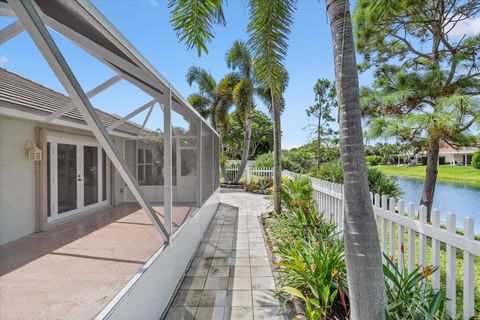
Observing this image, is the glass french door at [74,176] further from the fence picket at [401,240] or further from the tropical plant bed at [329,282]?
the fence picket at [401,240]

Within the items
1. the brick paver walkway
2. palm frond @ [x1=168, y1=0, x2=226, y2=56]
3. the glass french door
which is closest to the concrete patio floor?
the brick paver walkway

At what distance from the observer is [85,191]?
734 centimetres

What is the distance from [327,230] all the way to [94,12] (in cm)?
416

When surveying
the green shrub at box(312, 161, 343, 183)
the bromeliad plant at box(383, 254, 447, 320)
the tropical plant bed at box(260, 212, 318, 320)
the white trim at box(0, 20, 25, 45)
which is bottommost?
the tropical plant bed at box(260, 212, 318, 320)

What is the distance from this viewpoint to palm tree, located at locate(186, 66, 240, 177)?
14.9 metres

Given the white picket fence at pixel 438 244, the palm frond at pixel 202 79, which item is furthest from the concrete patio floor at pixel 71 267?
the palm frond at pixel 202 79

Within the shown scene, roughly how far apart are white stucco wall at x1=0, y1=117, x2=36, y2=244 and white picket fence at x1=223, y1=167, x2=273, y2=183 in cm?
1084

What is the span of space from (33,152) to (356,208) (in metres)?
6.29

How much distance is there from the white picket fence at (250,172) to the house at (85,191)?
7.49 m

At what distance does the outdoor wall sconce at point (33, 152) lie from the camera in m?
5.30

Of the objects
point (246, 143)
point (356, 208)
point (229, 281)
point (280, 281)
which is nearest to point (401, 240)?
point (356, 208)

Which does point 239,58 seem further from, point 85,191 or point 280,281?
point 280,281

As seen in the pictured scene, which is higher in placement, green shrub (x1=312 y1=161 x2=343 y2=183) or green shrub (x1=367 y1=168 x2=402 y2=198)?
green shrub (x1=312 y1=161 x2=343 y2=183)

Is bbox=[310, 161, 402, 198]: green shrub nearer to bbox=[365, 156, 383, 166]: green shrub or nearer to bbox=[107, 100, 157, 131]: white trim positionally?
bbox=[107, 100, 157, 131]: white trim
